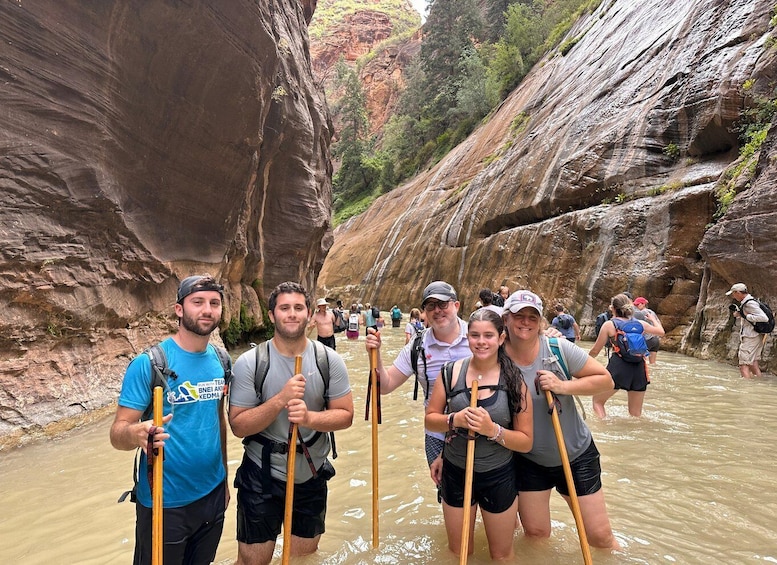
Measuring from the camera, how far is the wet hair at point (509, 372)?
274 cm

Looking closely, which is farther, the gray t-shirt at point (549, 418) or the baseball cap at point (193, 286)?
the gray t-shirt at point (549, 418)

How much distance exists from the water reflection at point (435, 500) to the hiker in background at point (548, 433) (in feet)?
0.88

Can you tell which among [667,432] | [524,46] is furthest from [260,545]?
[524,46]

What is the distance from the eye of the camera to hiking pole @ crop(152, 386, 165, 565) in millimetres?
2082

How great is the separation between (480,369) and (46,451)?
5227mm

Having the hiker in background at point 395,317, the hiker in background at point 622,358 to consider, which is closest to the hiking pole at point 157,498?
the hiker in background at point 622,358

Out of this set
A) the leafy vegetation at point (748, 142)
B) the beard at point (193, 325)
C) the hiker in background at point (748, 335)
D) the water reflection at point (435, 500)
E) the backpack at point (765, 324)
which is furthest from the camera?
the leafy vegetation at point (748, 142)

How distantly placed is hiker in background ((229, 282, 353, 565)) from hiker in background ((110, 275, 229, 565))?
0.16 m

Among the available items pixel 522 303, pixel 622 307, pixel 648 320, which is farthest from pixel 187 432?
pixel 648 320

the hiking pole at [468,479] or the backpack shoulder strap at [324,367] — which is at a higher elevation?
the backpack shoulder strap at [324,367]

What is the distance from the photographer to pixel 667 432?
545cm

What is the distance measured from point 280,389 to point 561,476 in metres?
1.89

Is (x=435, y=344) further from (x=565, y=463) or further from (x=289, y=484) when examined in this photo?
(x=289, y=484)

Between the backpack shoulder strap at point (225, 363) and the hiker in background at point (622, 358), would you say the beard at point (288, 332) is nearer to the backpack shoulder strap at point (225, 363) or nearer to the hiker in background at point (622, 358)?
the backpack shoulder strap at point (225, 363)
